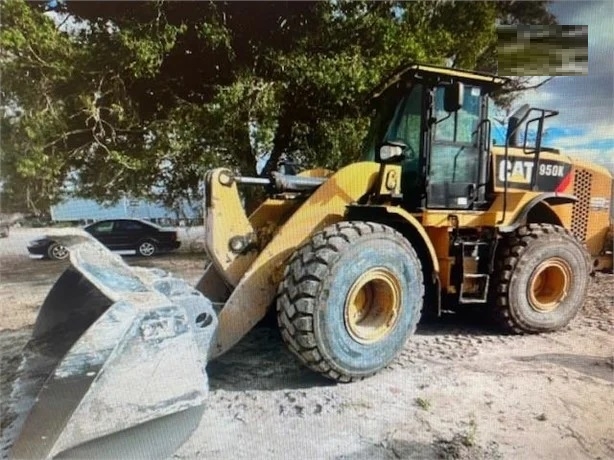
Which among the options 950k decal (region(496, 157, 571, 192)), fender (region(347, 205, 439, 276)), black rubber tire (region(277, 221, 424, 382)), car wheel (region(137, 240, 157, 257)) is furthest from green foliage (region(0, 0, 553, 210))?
black rubber tire (region(277, 221, 424, 382))

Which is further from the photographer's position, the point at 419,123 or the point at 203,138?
the point at 203,138

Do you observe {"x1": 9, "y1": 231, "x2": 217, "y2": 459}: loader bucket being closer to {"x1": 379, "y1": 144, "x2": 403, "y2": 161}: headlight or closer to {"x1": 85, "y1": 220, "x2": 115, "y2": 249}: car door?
{"x1": 85, "y1": 220, "x2": 115, "y2": 249}: car door

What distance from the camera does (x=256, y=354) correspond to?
1.76 metres

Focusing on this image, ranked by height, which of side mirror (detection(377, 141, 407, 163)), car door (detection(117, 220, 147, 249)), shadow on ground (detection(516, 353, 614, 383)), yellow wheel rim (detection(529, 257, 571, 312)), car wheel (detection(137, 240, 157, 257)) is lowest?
shadow on ground (detection(516, 353, 614, 383))

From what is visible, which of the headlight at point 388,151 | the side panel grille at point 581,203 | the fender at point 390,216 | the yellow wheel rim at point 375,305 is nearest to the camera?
the yellow wheel rim at point 375,305

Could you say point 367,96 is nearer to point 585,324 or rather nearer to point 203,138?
point 203,138

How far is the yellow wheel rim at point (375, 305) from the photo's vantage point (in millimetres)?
1508

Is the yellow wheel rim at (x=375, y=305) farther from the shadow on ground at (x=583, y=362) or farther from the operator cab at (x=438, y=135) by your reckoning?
the shadow on ground at (x=583, y=362)

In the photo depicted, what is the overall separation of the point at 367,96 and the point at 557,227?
112 centimetres

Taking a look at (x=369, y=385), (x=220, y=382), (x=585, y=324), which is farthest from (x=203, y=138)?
(x=585, y=324)

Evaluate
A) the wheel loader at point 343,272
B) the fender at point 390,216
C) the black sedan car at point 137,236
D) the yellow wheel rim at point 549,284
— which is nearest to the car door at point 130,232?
the black sedan car at point 137,236

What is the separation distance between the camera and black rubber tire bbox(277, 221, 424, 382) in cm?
137

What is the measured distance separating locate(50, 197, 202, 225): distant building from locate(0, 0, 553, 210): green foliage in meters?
0.06

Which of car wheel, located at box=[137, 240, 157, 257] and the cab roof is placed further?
car wheel, located at box=[137, 240, 157, 257]
